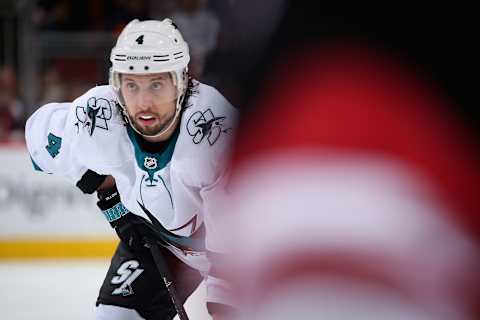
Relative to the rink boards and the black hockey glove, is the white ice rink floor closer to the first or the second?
the rink boards

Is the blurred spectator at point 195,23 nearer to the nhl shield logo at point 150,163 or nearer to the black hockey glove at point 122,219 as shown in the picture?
the black hockey glove at point 122,219

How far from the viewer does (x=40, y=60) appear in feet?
20.3

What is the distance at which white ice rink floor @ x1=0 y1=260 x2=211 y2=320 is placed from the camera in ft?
12.9

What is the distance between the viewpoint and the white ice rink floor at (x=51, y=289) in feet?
12.9

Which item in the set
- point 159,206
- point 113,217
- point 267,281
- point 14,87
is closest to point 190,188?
point 159,206

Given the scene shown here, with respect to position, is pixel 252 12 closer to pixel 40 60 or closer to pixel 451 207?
pixel 451 207

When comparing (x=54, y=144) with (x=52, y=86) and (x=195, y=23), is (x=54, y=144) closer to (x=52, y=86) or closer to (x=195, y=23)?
(x=195, y=23)

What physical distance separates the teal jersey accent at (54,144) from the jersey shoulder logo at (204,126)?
18.8 inches

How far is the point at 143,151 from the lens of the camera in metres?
2.37

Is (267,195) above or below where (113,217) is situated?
below

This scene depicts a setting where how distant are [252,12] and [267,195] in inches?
5.8

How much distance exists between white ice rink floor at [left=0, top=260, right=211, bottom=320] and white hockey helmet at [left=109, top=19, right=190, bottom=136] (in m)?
1.10

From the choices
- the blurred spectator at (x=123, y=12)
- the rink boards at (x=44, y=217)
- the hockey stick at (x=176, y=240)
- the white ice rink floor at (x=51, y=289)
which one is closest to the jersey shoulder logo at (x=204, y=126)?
the hockey stick at (x=176, y=240)

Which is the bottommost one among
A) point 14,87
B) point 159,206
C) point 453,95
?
point 453,95
